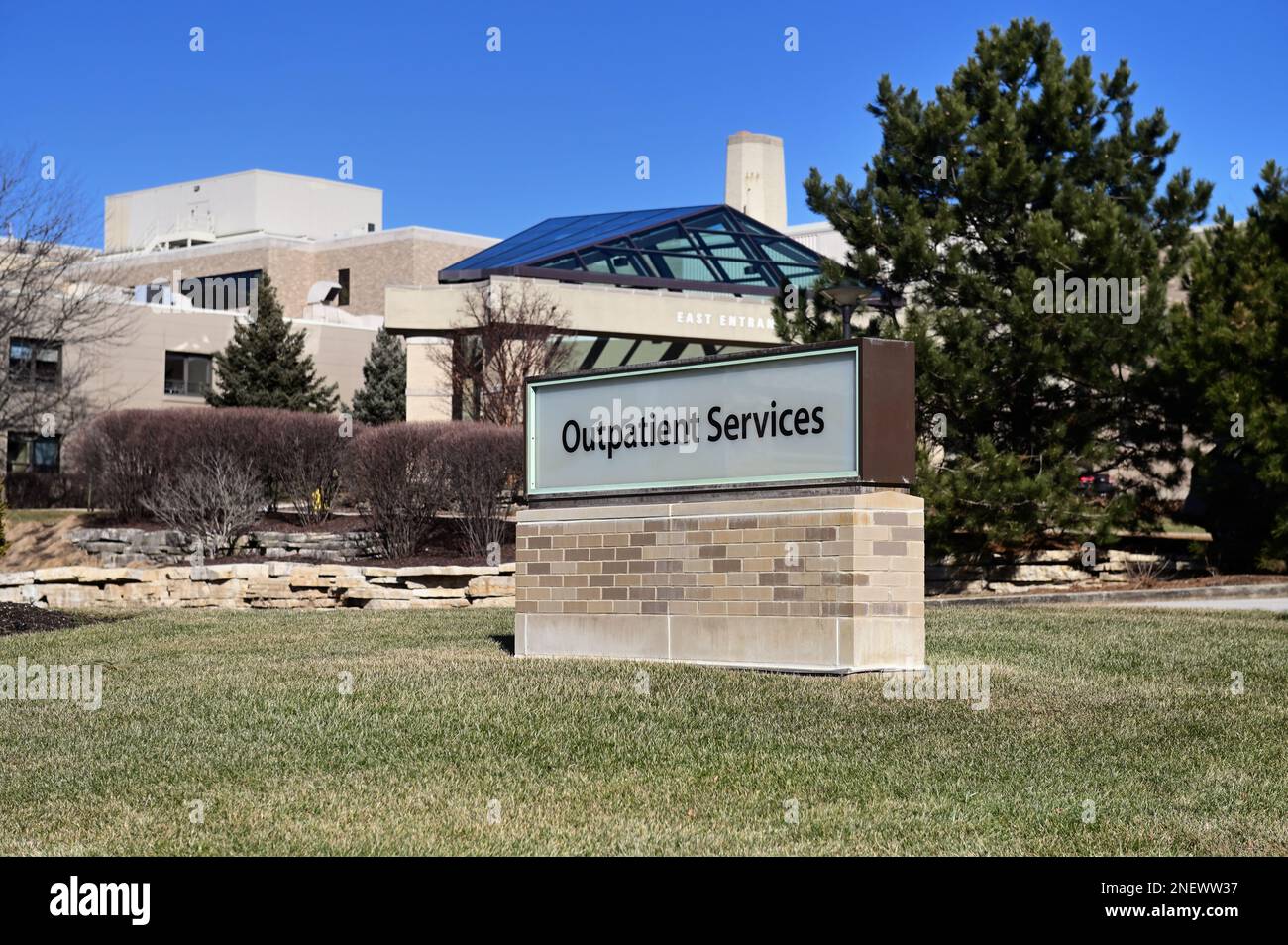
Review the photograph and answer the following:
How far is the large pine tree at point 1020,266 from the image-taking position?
22.3 meters

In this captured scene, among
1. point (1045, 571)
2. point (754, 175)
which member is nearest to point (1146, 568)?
point (1045, 571)

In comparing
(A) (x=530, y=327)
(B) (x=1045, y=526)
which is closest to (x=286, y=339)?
(A) (x=530, y=327)

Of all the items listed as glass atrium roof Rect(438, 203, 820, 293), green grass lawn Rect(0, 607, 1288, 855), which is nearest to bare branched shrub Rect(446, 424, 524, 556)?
green grass lawn Rect(0, 607, 1288, 855)

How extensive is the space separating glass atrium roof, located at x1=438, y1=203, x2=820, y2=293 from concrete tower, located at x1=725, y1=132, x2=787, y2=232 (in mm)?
19132

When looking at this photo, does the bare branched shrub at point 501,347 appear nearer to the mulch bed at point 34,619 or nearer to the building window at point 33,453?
the building window at point 33,453

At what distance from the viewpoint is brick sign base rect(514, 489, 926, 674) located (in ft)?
35.8

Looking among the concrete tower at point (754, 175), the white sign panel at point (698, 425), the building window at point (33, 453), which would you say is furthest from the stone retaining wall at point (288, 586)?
the concrete tower at point (754, 175)

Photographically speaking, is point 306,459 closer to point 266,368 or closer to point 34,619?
point 34,619

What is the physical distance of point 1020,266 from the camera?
22.8 m

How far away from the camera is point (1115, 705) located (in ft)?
32.3

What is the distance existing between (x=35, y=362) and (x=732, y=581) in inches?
1203

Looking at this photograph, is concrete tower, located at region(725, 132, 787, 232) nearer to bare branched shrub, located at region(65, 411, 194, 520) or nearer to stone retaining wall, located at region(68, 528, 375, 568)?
bare branched shrub, located at region(65, 411, 194, 520)
